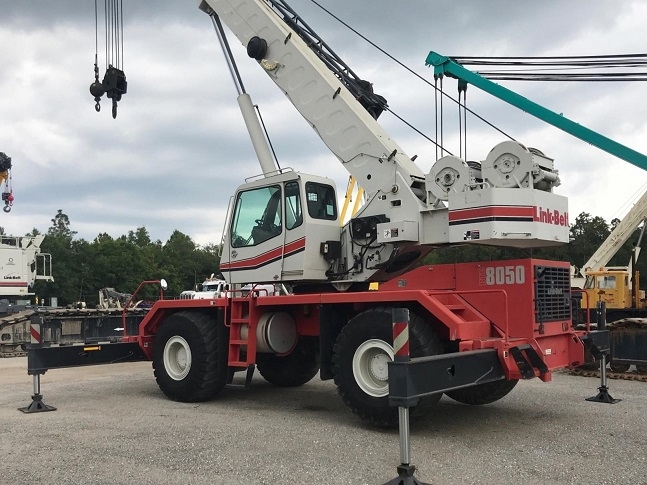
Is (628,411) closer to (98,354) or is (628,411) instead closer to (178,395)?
(178,395)

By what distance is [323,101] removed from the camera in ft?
34.5

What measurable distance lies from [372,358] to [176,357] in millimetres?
3892

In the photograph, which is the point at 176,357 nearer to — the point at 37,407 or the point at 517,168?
the point at 37,407

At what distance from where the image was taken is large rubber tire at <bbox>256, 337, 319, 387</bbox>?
11344 millimetres

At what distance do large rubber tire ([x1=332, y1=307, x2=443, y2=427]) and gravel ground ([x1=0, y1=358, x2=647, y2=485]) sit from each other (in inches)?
12.2

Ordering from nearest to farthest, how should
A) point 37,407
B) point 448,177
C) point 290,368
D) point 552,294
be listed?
point 552,294, point 448,177, point 37,407, point 290,368

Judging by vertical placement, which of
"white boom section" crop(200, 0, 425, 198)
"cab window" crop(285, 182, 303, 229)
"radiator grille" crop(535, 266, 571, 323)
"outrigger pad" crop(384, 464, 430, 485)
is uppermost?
"white boom section" crop(200, 0, 425, 198)

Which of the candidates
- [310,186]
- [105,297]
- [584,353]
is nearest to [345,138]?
[310,186]

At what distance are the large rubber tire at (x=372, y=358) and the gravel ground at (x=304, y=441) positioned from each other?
0.31m

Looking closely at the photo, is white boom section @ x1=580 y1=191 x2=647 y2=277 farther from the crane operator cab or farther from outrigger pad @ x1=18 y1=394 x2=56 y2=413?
outrigger pad @ x1=18 y1=394 x2=56 y2=413

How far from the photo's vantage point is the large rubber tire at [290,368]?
11.3m

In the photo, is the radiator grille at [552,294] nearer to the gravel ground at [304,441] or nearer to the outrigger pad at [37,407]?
the gravel ground at [304,441]

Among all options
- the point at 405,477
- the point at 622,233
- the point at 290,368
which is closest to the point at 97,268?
the point at 622,233

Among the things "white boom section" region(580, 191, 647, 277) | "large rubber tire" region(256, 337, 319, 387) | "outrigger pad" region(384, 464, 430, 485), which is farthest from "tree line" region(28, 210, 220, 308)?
"outrigger pad" region(384, 464, 430, 485)
